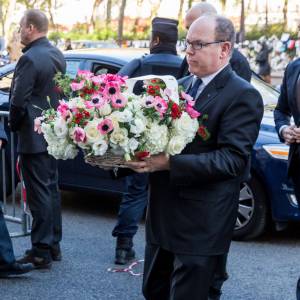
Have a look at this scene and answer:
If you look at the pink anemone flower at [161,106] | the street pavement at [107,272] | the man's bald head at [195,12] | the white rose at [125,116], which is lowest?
the street pavement at [107,272]

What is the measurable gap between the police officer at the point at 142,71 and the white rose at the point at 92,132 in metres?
2.59

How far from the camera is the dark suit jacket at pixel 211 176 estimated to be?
3.20 meters

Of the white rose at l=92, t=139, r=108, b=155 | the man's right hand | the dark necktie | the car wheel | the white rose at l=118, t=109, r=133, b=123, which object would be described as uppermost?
the dark necktie

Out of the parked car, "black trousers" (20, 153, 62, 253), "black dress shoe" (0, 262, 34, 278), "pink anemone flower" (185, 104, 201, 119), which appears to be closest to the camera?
"pink anemone flower" (185, 104, 201, 119)

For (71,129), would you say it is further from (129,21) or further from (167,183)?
(129,21)

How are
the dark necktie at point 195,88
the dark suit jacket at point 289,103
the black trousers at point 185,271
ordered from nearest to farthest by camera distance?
1. the black trousers at point 185,271
2. the dark necktie at point 195,88
3. the dark suit jacket at point 289,103

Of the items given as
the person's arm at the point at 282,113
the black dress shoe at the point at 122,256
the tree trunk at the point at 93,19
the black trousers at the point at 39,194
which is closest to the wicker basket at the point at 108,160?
the person's arm at the point at 282,113

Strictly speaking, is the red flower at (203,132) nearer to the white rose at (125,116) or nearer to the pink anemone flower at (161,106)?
the pink anemone flower at (161,106)

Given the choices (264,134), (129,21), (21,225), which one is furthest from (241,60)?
(129,21)

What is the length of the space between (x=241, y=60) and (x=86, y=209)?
125 inches

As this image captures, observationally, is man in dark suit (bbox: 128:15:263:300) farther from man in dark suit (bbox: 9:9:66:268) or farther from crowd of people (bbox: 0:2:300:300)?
man in dark suit (bbox: 9:9:66:268)

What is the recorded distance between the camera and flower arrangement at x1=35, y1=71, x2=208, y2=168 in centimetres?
303

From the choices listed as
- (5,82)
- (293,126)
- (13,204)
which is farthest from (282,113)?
(5,82)

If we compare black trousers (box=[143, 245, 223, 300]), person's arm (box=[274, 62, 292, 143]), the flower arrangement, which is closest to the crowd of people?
black trousers (box=[143, 245, 223, 300])
